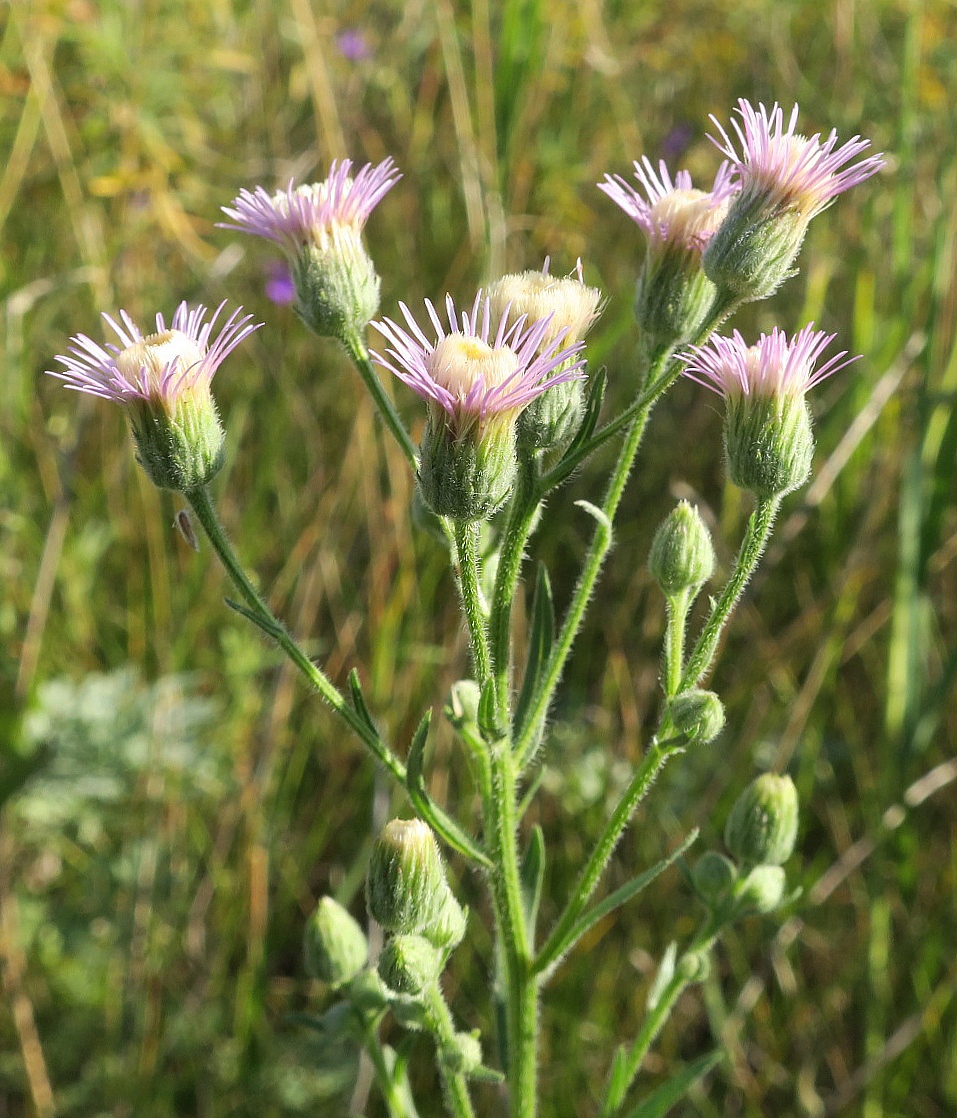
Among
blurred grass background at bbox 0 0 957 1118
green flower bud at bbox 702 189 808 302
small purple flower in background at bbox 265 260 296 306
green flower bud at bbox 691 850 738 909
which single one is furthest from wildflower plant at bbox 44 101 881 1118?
small purple flower in background at bbox 265 260 296 306

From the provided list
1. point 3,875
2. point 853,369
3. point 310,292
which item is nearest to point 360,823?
point 3,875

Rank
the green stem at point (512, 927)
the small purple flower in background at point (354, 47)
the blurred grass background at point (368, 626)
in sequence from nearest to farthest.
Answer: the green stem at point (512, 927)
the blurred grass background at point (368, 626)
the small purple flower in background at point (354, 47)

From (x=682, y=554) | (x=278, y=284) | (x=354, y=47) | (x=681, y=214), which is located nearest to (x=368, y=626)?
(x=278, y=284)

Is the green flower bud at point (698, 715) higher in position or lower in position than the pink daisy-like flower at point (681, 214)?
lower

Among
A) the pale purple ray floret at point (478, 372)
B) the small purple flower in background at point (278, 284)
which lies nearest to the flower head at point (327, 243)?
the pale purple ray floret at point (478, 372)

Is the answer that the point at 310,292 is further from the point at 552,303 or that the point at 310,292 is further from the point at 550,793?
the point at 550,793

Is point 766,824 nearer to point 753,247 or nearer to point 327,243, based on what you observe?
point 753,247

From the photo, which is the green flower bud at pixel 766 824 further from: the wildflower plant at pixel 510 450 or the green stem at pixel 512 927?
the green stem at pixel 512 927
